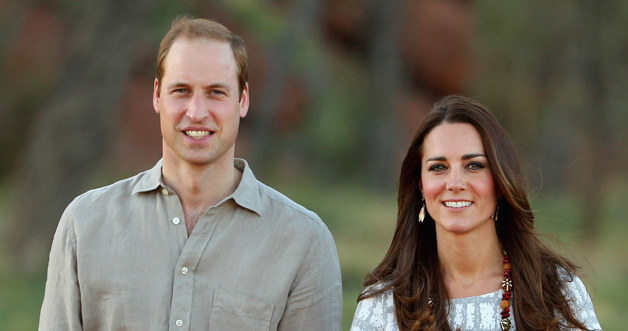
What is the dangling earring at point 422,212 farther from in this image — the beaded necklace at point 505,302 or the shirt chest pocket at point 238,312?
the shirt chest pocket at point 238,312

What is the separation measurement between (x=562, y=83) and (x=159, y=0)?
15.6ft

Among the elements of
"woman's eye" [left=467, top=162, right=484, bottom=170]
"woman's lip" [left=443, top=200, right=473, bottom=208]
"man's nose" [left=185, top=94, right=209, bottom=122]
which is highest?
"man's nose" [left=185, top=94, right=209, bottom=122]

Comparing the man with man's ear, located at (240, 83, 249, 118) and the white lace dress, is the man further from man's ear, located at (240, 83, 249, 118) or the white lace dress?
the white lace dress

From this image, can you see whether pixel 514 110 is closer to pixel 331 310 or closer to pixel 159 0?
pixel 159 0

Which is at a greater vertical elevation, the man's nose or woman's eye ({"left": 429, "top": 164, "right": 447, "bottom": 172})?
the man's nose

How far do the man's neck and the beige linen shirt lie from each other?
0.04 metres

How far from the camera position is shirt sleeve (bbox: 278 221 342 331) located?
12.8ft

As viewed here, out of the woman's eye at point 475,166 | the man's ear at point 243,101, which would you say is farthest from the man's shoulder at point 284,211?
the woman's eye at point 475,166

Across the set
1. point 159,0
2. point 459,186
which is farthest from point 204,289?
point 159,0

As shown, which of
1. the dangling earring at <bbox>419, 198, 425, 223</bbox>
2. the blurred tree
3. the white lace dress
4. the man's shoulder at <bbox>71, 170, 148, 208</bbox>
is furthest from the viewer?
the blurred tree

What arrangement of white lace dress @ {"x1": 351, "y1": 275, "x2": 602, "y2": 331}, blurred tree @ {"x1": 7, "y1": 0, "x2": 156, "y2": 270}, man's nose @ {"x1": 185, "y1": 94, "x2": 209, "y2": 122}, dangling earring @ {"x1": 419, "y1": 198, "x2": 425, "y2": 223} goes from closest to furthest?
man's nose @ {"x1": 185, "y1": 94, "x2": 209, "y2": 122}, white lace dress @ {"x1": 351, "y1": 275, "x2": 602, "y2": 331}, dangling earring @ {"x1": 419, "y1": 198, "x2": 425, "y2": 223}, blurred tree @ {"x1": 7, "y1": 0, "x2": 156, "y2": 270}

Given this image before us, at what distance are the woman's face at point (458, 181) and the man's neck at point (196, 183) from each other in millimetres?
786

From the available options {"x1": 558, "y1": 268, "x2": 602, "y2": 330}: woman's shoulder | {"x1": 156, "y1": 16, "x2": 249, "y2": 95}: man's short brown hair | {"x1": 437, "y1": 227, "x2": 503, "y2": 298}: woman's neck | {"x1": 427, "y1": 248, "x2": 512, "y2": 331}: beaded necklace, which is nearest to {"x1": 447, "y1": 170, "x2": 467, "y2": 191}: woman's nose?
{"x1": 437, "y1": 227, "x2": 503, "y2": 298}: woman's neck

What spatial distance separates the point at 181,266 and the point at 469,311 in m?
1.12
